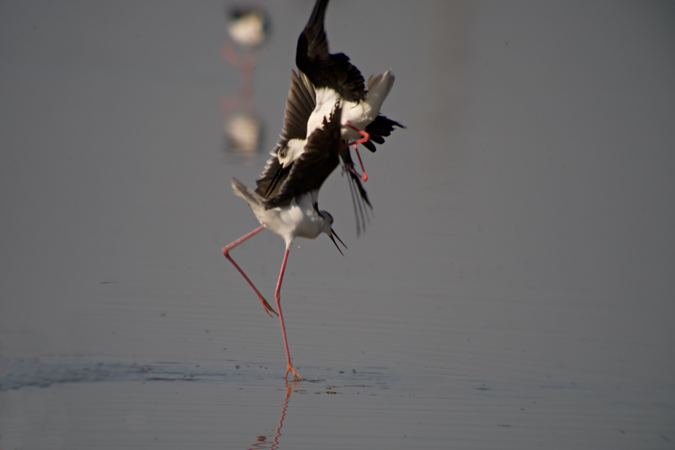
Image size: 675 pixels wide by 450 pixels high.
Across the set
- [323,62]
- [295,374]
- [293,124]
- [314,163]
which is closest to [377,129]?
[293,124]

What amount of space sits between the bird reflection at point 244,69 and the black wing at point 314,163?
5870 millimetres

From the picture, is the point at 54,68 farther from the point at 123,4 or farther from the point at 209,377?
the point at 209,377

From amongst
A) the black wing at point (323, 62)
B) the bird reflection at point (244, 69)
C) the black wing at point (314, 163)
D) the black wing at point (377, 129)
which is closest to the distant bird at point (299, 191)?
the black wing at point (314, 163)

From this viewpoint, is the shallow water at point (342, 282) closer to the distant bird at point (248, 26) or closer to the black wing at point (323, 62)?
the black wing at point (323, 62)

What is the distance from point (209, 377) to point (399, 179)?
6.40 m

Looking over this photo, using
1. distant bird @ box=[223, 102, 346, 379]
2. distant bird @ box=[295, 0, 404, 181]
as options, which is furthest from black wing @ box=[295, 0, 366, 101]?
distant bird @ box=[223, 102, 346, 379]

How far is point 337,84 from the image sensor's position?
647 cm

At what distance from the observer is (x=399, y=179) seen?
39.4 feet

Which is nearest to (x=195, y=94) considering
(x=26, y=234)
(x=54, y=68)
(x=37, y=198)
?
(x=54, y=68)

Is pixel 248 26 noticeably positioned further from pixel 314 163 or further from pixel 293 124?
pixel 314 163

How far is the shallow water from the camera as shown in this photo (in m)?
5.61

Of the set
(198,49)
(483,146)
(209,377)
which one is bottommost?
(209,377)

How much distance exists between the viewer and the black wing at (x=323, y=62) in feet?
20.5

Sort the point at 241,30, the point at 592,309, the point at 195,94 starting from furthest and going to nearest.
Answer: the point at 241,30
the point at 195,94
the point at 592,309
